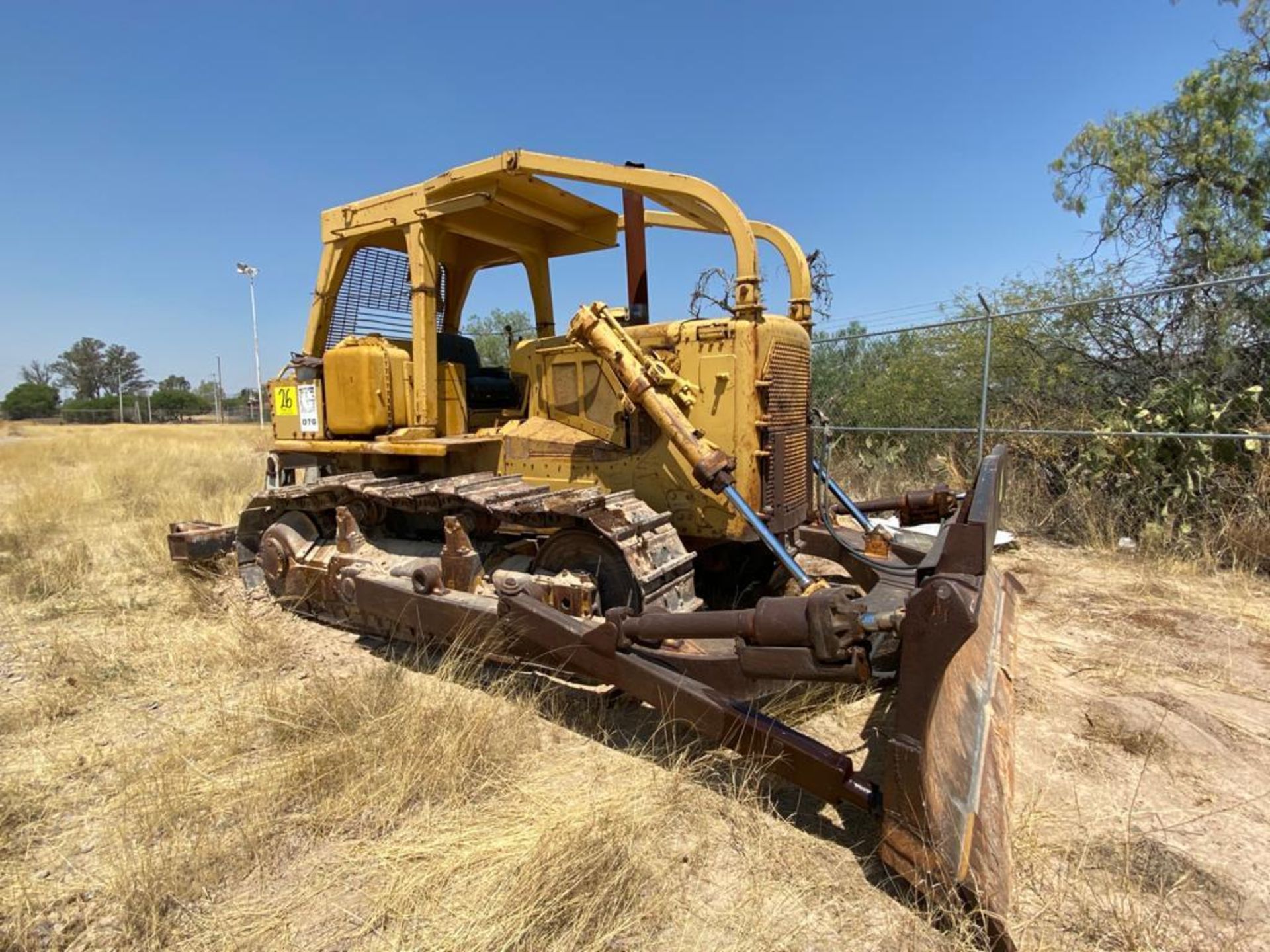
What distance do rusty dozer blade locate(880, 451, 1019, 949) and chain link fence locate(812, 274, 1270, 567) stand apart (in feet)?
10.8

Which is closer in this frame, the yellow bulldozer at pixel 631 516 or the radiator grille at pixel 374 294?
the yellow bulldozer at pixel 631 516

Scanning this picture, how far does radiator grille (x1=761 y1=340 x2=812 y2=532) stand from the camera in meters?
4.27

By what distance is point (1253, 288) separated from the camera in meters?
6.69

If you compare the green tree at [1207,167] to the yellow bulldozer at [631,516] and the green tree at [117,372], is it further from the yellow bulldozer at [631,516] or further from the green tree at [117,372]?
the green tree at [117,372]

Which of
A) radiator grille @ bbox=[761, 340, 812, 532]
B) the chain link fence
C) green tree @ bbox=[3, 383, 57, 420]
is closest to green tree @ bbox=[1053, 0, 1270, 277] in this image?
the chain link fence

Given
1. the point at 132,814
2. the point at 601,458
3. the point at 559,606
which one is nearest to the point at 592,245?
the point at 601,458

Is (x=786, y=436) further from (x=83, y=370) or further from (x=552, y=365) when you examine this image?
(x=83, y=370)

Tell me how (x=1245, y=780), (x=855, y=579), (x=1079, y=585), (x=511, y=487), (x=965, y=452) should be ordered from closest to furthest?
(x=1245, y=780) → (x=511, y=487) → (x=855, y=579) → (x=1079, y=585) → (x=965, y=452)

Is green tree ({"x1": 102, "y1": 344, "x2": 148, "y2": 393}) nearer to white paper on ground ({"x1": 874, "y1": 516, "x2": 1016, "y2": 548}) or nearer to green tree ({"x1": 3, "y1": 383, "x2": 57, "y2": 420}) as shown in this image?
green tree ({"x1": 3, "y1": 383, "x2": 57, "y2": 420})

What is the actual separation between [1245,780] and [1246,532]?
4.19 meters

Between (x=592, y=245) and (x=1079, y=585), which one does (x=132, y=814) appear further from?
(x=1079, y=585)

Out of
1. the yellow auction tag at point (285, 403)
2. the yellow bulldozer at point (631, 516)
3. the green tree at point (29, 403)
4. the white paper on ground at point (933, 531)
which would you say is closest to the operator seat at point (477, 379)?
the yellow bulldozer at point (631, 516)

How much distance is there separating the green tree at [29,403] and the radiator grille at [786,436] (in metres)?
75.0

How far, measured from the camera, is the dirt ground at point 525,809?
221cm
